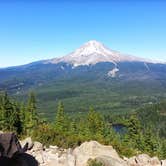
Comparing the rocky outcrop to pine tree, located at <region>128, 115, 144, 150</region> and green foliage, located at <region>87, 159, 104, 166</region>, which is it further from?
pine tree, located at <region>128, 115, 144, 150</region>

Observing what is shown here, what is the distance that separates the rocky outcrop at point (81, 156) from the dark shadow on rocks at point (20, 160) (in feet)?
3.03

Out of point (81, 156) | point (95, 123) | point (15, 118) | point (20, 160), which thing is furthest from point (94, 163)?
point (95, 123)

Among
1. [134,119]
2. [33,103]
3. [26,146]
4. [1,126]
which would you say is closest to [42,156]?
[26,146]

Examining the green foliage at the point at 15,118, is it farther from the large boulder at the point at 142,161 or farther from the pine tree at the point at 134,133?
the large boulder at the point at 142,161

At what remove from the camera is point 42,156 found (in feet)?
103

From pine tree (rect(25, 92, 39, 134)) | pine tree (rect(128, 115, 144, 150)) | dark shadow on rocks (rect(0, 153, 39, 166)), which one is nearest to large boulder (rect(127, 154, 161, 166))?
dark shadow on rocks (rect(0, 153, 39, 166))

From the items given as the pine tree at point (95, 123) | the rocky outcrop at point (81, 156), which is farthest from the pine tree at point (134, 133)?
the rocky outcrop at point (81, 156)

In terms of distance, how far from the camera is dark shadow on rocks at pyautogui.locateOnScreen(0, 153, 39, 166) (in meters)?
26.0

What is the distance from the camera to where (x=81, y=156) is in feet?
104

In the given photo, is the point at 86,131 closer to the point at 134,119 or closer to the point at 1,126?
the point at 134,119

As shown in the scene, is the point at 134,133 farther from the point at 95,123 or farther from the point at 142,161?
the point at 142,161

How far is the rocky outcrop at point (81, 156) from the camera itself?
30.3 metres

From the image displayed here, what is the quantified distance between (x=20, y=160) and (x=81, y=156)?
21.9 ft

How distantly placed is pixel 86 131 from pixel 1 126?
16.5 m
